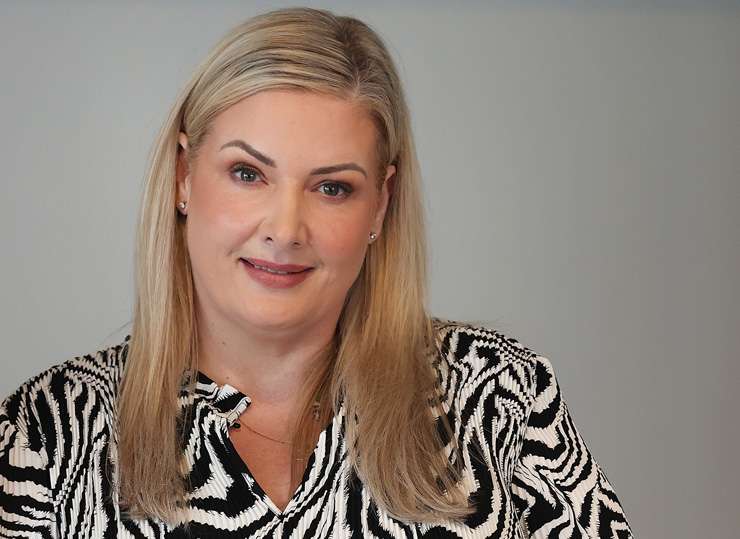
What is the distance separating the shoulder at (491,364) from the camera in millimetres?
2361

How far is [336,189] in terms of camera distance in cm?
220

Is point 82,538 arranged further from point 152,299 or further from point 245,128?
point 245,128

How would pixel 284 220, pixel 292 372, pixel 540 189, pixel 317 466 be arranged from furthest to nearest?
pixel 540 189
pixel 292 372
pixel 317 466
pixel 284 220

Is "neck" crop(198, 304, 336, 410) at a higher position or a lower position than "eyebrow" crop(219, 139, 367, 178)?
lower

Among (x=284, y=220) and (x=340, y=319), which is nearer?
(x=284, y=220)

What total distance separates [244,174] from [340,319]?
1.23ft

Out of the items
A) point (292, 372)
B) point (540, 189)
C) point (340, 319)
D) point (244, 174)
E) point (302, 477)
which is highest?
point (540, 189)

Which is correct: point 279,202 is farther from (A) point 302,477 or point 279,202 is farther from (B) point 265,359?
(A) point 302,477

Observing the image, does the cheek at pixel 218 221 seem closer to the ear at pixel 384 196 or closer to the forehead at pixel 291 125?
the forehead at pixel 291 125

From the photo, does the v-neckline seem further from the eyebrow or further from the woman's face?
the eyebrow

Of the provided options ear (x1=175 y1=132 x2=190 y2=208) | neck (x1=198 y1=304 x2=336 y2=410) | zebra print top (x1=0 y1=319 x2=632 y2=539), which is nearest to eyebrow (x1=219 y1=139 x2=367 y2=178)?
ear (x1=175 y1=132 x2=190 y2=208)

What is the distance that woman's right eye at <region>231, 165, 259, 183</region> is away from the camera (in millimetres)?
2154

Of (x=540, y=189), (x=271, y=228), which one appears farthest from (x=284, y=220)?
(x=540, y=189)

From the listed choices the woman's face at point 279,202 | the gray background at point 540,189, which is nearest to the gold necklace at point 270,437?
the woman's face at point 279,202
